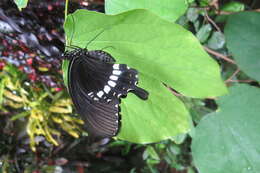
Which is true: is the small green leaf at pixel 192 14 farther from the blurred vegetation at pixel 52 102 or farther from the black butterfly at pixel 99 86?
the black butterfly at pixel 99 86

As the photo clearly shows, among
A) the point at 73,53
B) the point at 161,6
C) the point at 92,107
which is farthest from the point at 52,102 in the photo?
the point at 161,6

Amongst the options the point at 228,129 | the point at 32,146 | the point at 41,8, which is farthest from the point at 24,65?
the point at 228,129

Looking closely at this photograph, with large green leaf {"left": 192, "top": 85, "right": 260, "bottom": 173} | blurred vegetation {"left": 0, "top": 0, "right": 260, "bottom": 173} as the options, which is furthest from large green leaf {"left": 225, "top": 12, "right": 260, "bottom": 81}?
blurred vegetation {"left": 0, "top": 0, "right": 260, "bottom": 173}

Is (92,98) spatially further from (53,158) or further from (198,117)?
(53,158)

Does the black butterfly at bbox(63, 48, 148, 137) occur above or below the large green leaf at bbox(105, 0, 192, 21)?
below

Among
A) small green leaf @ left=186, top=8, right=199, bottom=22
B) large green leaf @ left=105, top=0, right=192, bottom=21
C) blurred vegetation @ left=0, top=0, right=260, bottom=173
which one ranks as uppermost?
large green leaf @ left=105, top=0, right=192, bottom=21

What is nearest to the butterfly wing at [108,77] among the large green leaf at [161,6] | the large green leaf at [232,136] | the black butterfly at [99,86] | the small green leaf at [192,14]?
the black butterfly at [99,86]

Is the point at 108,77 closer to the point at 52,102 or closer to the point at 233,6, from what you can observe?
the point at 233,6

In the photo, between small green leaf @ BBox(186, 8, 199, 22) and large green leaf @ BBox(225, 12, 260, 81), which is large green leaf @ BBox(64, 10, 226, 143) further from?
small green leaf @ BBox(186, 8, 199, 22)
